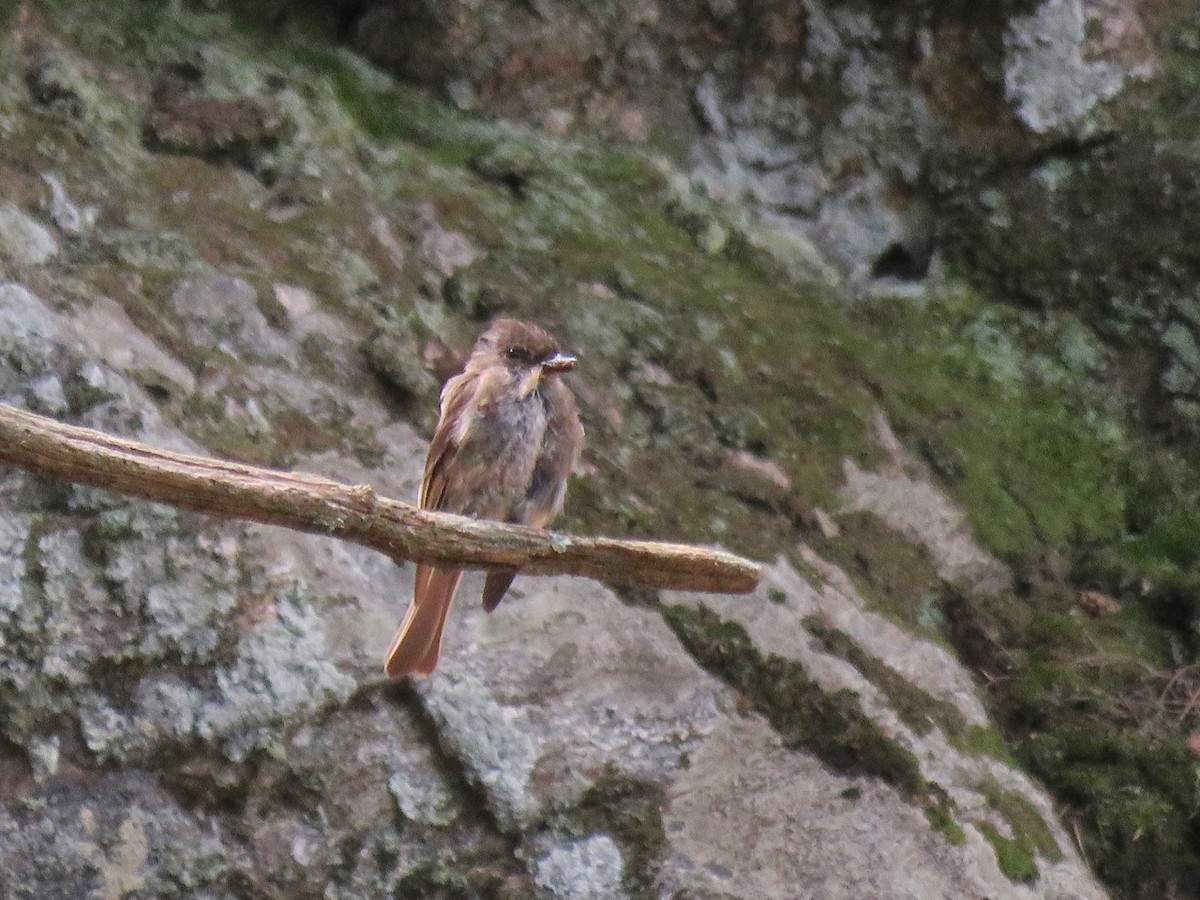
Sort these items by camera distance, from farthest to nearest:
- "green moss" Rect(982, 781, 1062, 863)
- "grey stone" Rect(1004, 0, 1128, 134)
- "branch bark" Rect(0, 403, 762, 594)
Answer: "grey stone" Rect(1004, 0, 1128, 134), "green moss" Rect(982, 781, 1062, 863), "branch bark" Rect(0, 403, 762, 594)

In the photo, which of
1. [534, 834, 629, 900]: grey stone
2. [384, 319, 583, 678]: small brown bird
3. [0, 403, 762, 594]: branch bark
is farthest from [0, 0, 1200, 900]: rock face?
[0, 403, 762, 594]: branch bark

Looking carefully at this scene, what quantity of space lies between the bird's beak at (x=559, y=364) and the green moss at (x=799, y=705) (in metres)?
0.98

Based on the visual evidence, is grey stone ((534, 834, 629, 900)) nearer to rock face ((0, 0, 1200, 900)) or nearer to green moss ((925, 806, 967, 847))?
rock face ((0, 0, 1200, 900))

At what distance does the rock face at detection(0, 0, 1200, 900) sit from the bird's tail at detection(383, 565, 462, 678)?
10.5 inches

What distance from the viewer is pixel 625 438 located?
5.23 m

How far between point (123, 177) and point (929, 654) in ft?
10.1

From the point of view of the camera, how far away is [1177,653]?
5.14m

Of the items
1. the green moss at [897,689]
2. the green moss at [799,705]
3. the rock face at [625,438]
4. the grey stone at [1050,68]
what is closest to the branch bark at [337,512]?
the rock face at [625,438]

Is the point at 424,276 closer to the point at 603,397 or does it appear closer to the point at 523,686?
the point at 603,397

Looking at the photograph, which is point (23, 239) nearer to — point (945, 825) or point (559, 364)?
point (559, 364)

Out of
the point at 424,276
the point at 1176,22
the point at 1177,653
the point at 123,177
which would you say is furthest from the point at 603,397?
the point at 1176,22

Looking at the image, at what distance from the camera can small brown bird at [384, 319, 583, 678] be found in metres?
3.92

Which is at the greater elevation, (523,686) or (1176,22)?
(1176,22)

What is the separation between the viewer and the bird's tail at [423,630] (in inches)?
148
